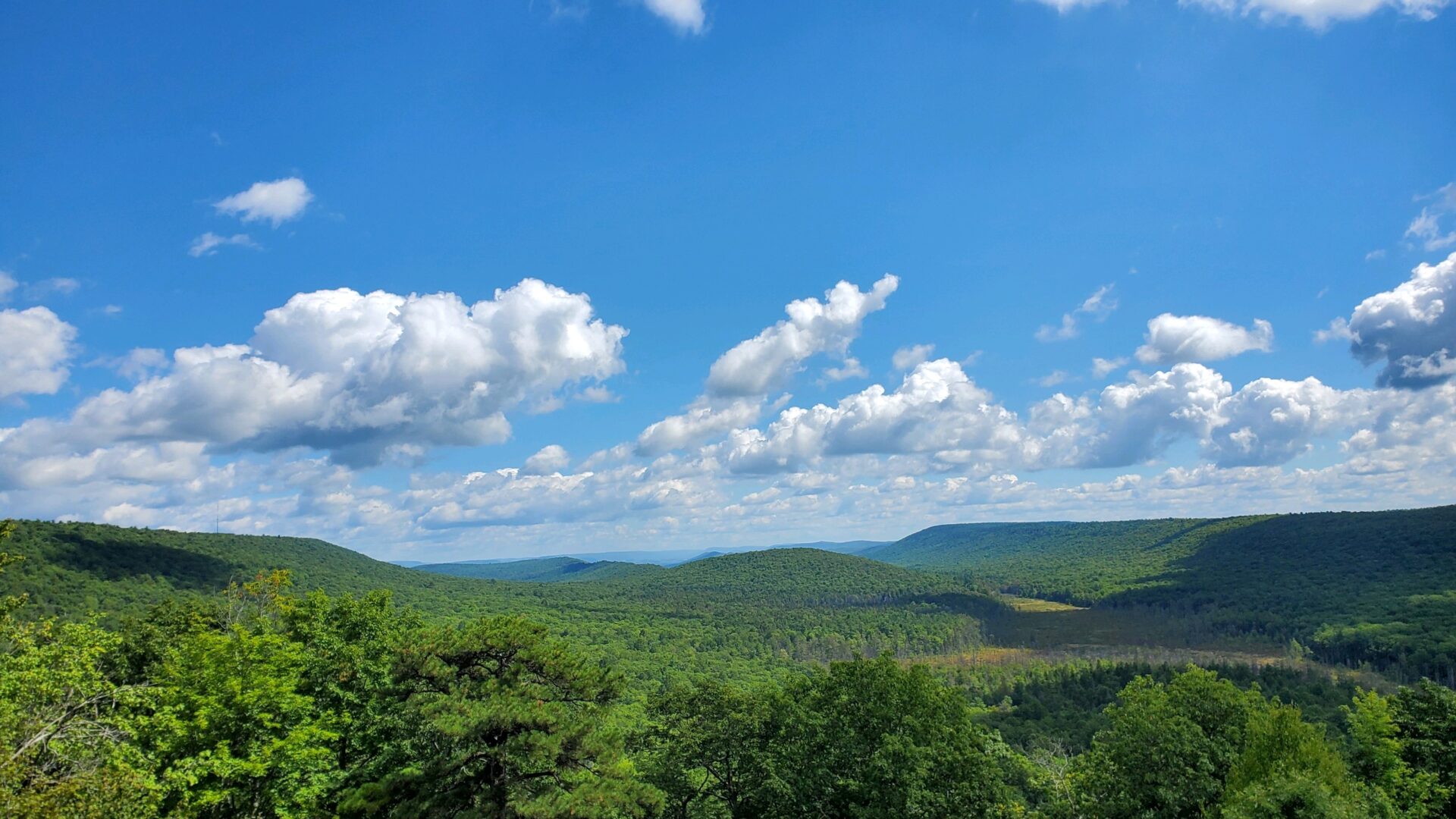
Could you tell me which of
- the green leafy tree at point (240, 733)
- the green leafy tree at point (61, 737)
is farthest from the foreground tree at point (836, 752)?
the green leafy tree at point (61, 737)

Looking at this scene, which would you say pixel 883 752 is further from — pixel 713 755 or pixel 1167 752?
pixel 1167 752

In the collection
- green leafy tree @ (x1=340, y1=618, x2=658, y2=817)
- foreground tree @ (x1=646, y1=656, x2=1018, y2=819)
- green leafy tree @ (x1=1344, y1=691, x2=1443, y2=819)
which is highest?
green leafy tree @ (x1=340, y1=618, x2=658, y2=817)

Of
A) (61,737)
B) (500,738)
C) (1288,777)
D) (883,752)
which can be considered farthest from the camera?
(883,752)

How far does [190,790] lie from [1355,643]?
207m

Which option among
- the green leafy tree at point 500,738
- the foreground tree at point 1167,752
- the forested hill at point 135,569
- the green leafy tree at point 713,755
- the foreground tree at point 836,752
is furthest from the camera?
the forested hill at point 135,569

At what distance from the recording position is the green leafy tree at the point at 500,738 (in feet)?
61.6

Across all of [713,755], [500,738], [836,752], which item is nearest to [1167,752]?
[836,752]

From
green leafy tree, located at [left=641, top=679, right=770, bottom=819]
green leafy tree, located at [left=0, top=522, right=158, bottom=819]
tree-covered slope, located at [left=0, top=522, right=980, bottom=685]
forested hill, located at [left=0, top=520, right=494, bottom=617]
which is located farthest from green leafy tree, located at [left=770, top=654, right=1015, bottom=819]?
forested hill, located at [left=0, top=520, right=494, bottom=617]

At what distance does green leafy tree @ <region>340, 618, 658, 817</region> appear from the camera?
1878 cm

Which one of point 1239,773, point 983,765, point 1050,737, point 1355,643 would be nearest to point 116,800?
point 983,765

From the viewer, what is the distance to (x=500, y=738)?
1967 cm

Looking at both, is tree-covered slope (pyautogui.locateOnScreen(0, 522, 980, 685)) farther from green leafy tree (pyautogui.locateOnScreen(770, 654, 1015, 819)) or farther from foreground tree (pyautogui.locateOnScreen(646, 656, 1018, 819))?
green leafy tree (pyautogui.locateOnScreen(770, 654, 1015, 819))

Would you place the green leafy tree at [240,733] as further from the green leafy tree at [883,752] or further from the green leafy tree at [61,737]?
the green leafy tree at [883,752]

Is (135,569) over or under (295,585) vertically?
over
